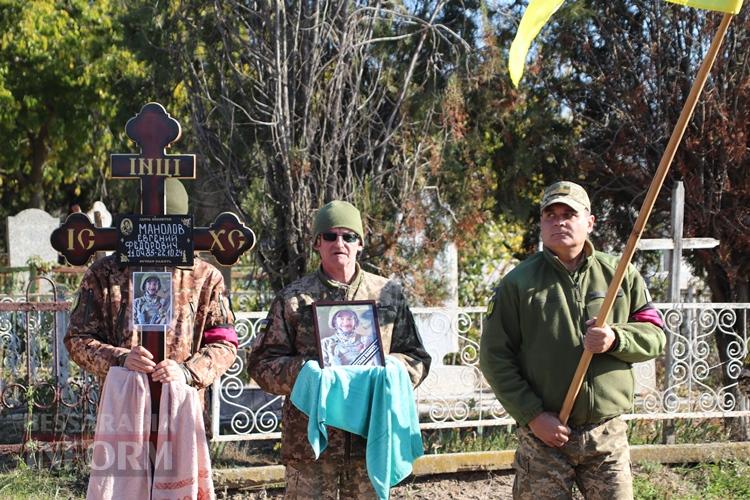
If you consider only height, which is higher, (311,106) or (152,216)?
(311,106)

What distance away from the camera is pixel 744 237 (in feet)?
23.7

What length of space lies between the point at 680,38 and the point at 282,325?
5.22m

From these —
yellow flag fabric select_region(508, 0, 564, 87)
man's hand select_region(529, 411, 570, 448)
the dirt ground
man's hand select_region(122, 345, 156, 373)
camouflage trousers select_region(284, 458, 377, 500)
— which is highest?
yellow flag fabric select_region(508, 0, 564, 87)

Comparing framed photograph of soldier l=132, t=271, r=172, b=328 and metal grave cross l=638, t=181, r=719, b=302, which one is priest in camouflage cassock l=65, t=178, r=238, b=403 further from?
metal grave cross l=638, t=181, r=719, b=302

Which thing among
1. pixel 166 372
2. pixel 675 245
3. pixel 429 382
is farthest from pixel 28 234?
pixel 166 372

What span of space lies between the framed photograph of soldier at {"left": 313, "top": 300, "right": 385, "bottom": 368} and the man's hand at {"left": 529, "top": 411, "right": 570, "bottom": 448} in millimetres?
681

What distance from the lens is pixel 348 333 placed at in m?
3.62

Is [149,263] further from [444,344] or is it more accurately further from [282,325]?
[444,344]

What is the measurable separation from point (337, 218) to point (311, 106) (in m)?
3.36

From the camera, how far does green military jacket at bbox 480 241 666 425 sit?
3.54 m

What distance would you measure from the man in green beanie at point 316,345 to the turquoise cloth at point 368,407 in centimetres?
9

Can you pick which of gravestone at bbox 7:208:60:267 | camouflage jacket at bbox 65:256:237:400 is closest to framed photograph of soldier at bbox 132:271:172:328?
camouflage jacket at bbox 65:256:237:400

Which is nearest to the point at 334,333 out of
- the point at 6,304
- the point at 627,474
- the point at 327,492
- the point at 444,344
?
the point at 327,492

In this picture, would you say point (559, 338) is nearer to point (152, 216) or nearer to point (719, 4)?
point (719, 4)
